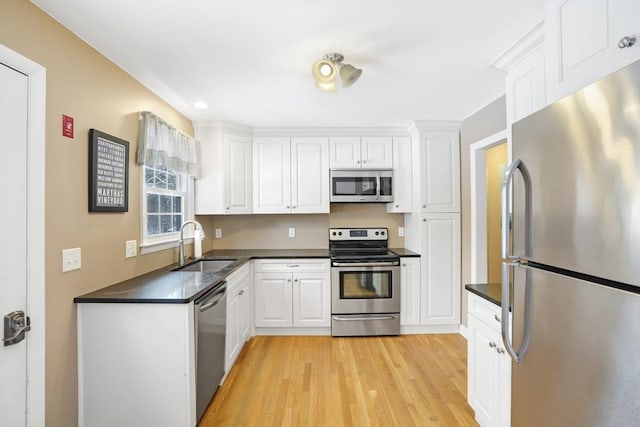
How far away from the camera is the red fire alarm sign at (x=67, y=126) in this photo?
1525mm

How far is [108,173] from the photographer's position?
1.83m

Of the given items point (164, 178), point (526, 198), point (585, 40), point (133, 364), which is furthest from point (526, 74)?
point (164, 178)

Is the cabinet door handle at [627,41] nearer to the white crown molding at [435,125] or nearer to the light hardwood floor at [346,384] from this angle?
the light hardwood floor at [346,384]

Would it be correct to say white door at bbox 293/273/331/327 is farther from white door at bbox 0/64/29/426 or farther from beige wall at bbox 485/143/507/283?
white door at bbox 0/64/29/426

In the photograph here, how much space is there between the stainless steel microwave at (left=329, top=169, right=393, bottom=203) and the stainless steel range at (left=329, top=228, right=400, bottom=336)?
26.6 inches

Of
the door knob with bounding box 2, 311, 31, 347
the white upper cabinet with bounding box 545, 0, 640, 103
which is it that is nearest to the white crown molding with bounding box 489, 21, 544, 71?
the white upper cabinet with bounding box 545, 0, 640, 103

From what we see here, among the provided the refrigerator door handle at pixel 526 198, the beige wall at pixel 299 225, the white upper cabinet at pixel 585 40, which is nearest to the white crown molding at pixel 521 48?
the white upper cabinet at pixel 585 40

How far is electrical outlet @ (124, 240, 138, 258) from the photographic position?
2025 millimetres

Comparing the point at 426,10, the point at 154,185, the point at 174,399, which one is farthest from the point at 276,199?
the point at 426,10

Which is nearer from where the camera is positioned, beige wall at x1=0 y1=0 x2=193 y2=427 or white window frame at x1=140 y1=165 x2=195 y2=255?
beige wall at x1=0 y1=0 x2=193 y2=427

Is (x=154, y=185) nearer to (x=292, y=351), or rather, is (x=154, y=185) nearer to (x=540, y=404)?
(x=292, y=351)

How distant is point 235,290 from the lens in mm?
2572

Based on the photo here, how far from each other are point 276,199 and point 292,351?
5.41 ft

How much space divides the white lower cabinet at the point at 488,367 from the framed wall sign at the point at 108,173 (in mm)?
2384
